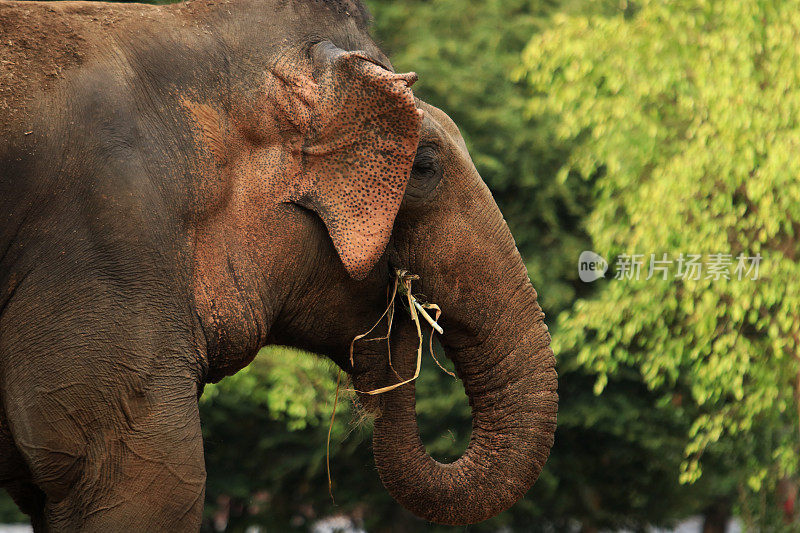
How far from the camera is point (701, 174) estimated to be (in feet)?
25.5

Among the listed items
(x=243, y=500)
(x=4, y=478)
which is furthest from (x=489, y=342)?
(x=243, y=500)

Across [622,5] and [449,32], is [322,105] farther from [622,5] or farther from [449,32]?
[449,32]

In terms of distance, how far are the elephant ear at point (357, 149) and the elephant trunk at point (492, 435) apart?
57cm

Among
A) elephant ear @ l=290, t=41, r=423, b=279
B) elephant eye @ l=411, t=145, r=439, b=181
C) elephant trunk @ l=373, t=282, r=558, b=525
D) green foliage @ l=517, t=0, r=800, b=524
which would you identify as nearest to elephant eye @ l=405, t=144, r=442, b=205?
elephant eye @ l=411, t=145, r=439, b=181

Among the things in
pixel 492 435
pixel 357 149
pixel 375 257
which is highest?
pixel 357 149

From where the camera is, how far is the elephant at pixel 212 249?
230 centimetres

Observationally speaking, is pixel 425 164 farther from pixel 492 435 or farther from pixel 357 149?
A: pixel 492 435

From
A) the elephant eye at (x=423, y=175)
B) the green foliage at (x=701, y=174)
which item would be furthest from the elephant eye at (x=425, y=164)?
the green foliage at (x=701, y=174)

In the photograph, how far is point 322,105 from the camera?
103 inches

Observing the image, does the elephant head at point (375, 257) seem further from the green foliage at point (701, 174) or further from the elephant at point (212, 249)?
the green foliage at point (701, 174)

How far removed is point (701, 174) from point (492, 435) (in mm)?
5238

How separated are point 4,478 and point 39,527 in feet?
0.64

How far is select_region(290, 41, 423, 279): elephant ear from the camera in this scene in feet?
8.57

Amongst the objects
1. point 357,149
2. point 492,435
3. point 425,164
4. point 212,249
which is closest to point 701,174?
point 492,435
